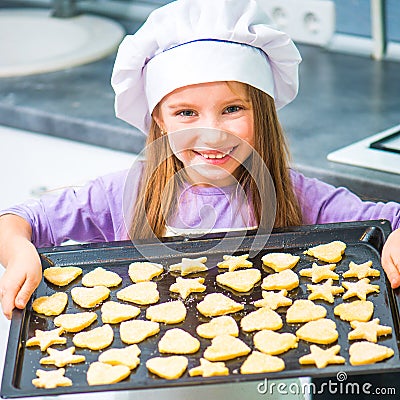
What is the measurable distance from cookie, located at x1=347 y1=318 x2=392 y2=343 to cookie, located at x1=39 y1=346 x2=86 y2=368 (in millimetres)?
339

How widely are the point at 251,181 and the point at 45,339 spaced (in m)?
0.53

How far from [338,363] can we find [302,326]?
0.35 ft

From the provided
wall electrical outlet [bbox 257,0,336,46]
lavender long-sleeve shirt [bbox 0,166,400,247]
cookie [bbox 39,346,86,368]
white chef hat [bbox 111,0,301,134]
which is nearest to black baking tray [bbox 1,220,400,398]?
cookie [bbox 39,346,86,368]

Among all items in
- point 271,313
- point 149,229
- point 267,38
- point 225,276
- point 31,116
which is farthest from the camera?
point 31,116

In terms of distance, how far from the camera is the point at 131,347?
42.2 inches

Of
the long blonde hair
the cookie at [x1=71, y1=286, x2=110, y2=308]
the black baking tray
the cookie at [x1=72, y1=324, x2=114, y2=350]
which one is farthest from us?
the long blonde hair

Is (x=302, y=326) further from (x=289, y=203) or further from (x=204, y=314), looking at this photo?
(x=289, y=203)

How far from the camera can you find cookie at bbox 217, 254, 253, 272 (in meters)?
1.26

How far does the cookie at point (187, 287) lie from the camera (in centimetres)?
119

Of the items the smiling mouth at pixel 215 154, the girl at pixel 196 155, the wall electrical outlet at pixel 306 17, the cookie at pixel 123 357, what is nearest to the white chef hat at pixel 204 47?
the girl at pixel 196 155

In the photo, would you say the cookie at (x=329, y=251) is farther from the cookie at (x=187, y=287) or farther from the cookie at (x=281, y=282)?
the cookie at (x=187, y=287)

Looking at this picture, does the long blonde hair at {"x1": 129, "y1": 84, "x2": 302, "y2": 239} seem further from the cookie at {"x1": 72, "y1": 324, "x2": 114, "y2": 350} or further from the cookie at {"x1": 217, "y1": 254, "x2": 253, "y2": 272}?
the cookie at {"x1": 72, "y1": 324, "x2": 114, "y2": 350}

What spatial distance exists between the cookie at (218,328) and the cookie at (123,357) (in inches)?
3.6

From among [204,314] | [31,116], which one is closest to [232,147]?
[204,314]
